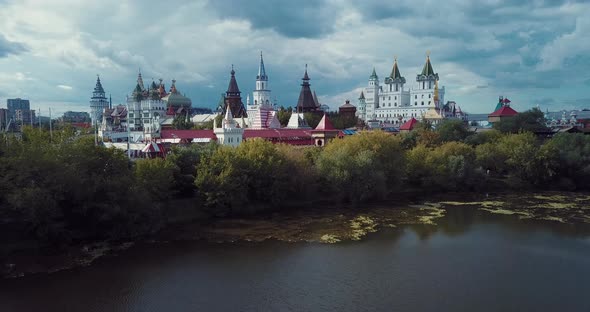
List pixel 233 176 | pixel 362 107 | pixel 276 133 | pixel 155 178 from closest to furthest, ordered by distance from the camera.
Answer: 1. pixel 155 178
2. pixel 233 176
3. pixel 276 133
4. pixel 362 107

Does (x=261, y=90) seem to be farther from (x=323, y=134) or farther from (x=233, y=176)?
(x=233, y=176)

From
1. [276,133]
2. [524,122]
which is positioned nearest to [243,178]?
[276,133]

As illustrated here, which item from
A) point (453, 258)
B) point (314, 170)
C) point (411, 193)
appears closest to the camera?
point (453, 258)

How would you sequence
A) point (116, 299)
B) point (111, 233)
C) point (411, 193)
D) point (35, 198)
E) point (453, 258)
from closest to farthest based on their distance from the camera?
point (116, 299), point (35, 198), point (453, 258), point (111, 233), point (411, 193)

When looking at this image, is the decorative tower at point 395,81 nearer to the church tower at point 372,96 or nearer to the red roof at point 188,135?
the church tower at point 372,96

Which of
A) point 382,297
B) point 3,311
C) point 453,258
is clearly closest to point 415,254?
point 453,258

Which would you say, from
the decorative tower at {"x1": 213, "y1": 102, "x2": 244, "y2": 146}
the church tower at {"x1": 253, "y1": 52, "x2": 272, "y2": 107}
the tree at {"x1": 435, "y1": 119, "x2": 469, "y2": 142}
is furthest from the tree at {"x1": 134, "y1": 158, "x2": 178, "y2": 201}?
the church tower at {"x1": 253, "y1": 52, "x2": 272, "y2": 107}

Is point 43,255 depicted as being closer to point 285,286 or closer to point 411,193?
point 285,286
